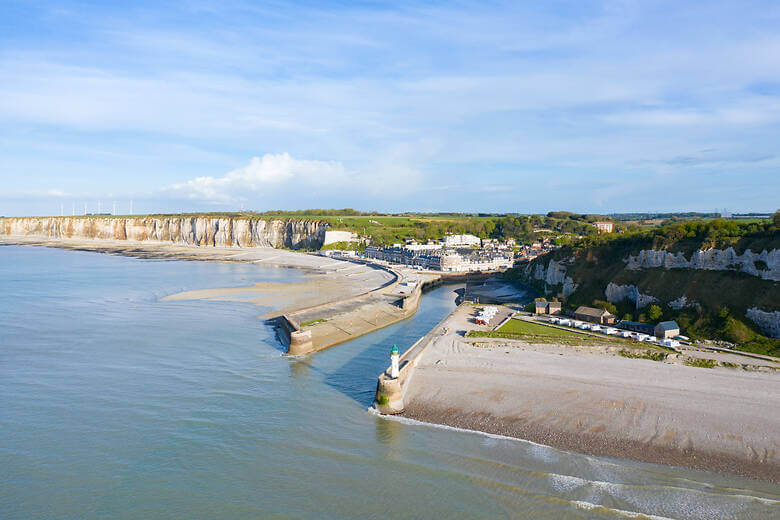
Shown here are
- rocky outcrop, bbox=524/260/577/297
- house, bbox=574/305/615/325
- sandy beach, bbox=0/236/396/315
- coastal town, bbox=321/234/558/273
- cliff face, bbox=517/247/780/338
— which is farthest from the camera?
coastal town, bbox=321/234/558/273

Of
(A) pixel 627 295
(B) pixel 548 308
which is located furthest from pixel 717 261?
(B) pixel 548 308

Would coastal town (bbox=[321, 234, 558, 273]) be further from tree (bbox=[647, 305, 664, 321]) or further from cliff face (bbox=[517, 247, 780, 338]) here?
tree (bbox=[647, 305, 664, 321])

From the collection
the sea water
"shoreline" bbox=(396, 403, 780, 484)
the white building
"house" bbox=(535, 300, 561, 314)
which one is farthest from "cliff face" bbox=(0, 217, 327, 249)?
"shoreline" bbox=(396, 403, 780, 484)

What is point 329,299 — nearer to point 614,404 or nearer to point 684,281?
point 684,281

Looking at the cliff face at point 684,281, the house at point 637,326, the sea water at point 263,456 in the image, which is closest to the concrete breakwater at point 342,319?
the sea water at point 263,456

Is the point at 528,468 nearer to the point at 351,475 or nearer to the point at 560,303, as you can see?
the point at 351,475

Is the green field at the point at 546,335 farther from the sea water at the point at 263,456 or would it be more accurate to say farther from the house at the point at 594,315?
the sea water at the point at 263,456
